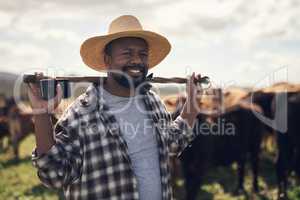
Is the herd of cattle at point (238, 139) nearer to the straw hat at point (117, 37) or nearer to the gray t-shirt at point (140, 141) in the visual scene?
the straw hat at point (117, 37)

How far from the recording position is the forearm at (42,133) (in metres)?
2.41

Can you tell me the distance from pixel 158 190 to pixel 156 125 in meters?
0.47

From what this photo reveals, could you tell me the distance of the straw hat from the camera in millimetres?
3031

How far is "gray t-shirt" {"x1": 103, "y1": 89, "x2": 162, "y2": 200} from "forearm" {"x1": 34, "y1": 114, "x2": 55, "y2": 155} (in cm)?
50

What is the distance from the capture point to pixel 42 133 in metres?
2.41

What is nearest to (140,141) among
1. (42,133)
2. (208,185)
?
(42,133)

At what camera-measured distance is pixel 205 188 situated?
28.8 ft

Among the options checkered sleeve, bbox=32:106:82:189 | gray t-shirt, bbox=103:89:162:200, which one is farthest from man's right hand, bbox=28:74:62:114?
gray t-shirt, bbox=103:89:162:200

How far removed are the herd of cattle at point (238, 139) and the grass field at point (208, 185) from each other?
1.17 feet

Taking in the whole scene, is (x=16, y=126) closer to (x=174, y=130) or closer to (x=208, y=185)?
(x=208, y=185)

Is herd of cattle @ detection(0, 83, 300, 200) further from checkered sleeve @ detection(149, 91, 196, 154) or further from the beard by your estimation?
the beard

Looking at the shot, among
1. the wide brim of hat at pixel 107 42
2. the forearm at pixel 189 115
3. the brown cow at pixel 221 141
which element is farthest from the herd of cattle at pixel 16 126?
the forearm at pixel 189 115

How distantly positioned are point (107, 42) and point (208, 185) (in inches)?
258

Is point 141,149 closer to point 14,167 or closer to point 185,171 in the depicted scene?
point 185,171
